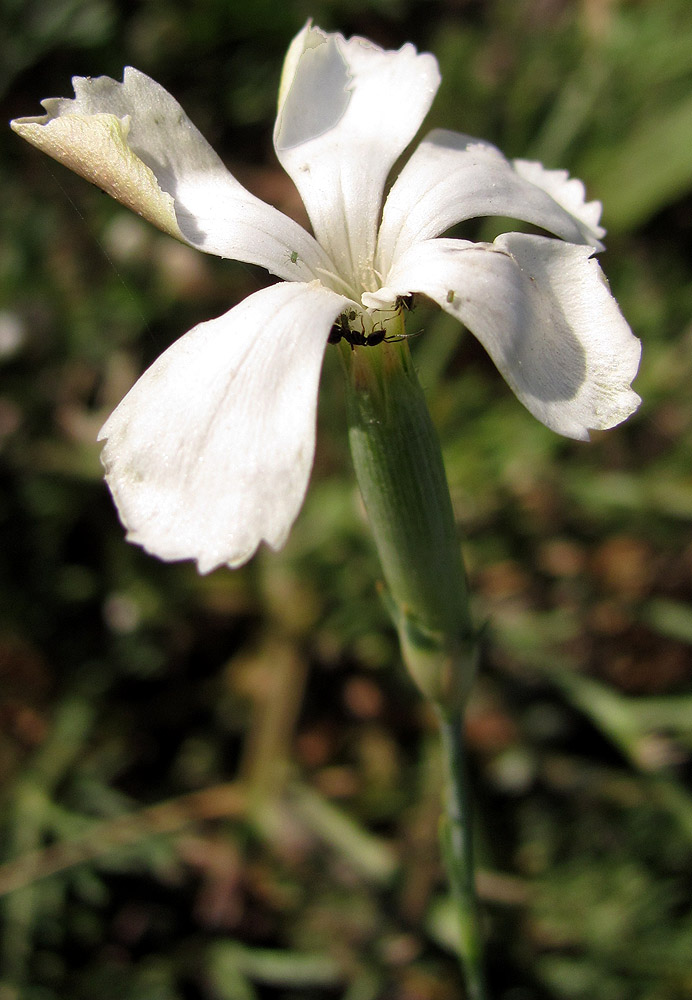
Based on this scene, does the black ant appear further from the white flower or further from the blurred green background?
the blurred green background

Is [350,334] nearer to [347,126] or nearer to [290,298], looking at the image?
[290,298]

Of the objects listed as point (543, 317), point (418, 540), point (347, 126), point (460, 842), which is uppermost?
point (347, 126)

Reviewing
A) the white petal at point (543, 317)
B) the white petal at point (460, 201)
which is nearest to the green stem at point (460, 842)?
the white petal at point (543, 317)

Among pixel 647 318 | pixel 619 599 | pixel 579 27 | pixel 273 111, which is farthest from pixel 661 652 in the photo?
pixel 273 111

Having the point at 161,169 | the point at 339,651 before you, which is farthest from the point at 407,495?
the point at 339,651

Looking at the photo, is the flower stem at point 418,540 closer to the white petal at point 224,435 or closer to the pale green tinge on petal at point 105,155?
the white petal at point 224,435

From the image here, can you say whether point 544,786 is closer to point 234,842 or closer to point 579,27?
point 234,842

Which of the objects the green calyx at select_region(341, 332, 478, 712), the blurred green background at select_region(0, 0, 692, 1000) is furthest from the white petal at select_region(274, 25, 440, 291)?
the blurred green background at select_region(0, 0, 692, 1000)
